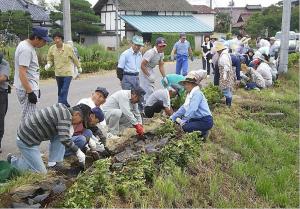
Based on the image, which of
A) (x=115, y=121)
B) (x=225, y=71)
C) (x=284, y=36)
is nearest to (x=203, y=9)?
(x=284, y=36)

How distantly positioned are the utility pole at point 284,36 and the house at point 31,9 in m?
21.5

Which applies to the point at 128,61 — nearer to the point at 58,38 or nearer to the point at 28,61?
the point at 58,38

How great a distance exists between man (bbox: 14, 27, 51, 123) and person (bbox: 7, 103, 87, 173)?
3.06ft

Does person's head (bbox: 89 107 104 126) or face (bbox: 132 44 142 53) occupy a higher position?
face (bbox: 132 44 142 53)

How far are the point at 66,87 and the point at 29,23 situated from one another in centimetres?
2130

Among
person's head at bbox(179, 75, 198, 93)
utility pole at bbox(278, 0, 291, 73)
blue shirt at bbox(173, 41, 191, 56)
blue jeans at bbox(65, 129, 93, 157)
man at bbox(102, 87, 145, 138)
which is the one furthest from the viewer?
utility pole at bbox(278, 0, 291, 73)

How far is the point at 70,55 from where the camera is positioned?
8.60 metres

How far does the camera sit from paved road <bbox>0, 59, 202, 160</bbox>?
24.1 feet

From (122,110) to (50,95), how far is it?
6320 mm

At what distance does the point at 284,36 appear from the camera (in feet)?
57.3

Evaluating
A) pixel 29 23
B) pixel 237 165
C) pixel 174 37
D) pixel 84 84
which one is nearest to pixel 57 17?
pixel 29 23

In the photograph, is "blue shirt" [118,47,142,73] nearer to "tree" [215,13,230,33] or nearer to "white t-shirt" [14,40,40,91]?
"white t-shirt" [14,40,40,91]

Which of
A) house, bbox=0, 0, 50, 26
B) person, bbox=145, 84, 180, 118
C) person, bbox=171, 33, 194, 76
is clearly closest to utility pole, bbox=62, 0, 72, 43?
person, bbox=171, 33, 194, 76

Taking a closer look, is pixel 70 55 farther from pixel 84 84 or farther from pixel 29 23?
pixel 29 23
